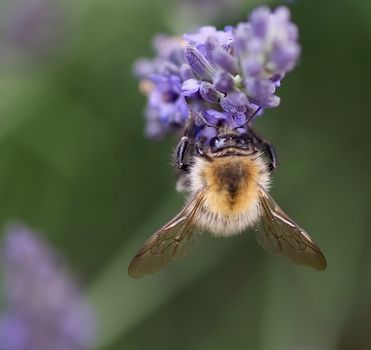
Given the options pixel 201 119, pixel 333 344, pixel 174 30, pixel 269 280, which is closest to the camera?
pixel 201 119

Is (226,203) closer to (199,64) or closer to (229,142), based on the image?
(229,142)

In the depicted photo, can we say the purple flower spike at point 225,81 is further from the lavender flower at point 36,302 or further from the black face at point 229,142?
the lavender flower at point 36,302

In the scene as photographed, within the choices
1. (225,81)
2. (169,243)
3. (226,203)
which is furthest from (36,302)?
(225,81)

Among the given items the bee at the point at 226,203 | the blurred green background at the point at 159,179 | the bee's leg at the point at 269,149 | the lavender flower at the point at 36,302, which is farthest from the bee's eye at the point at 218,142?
the blurred green background at the point at 159,179

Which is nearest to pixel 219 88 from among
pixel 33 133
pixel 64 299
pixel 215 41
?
pixel 215 41

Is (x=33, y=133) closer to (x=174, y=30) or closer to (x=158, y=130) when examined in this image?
(x=174, y=30)

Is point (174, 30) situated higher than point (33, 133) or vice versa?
point (174, 30)
